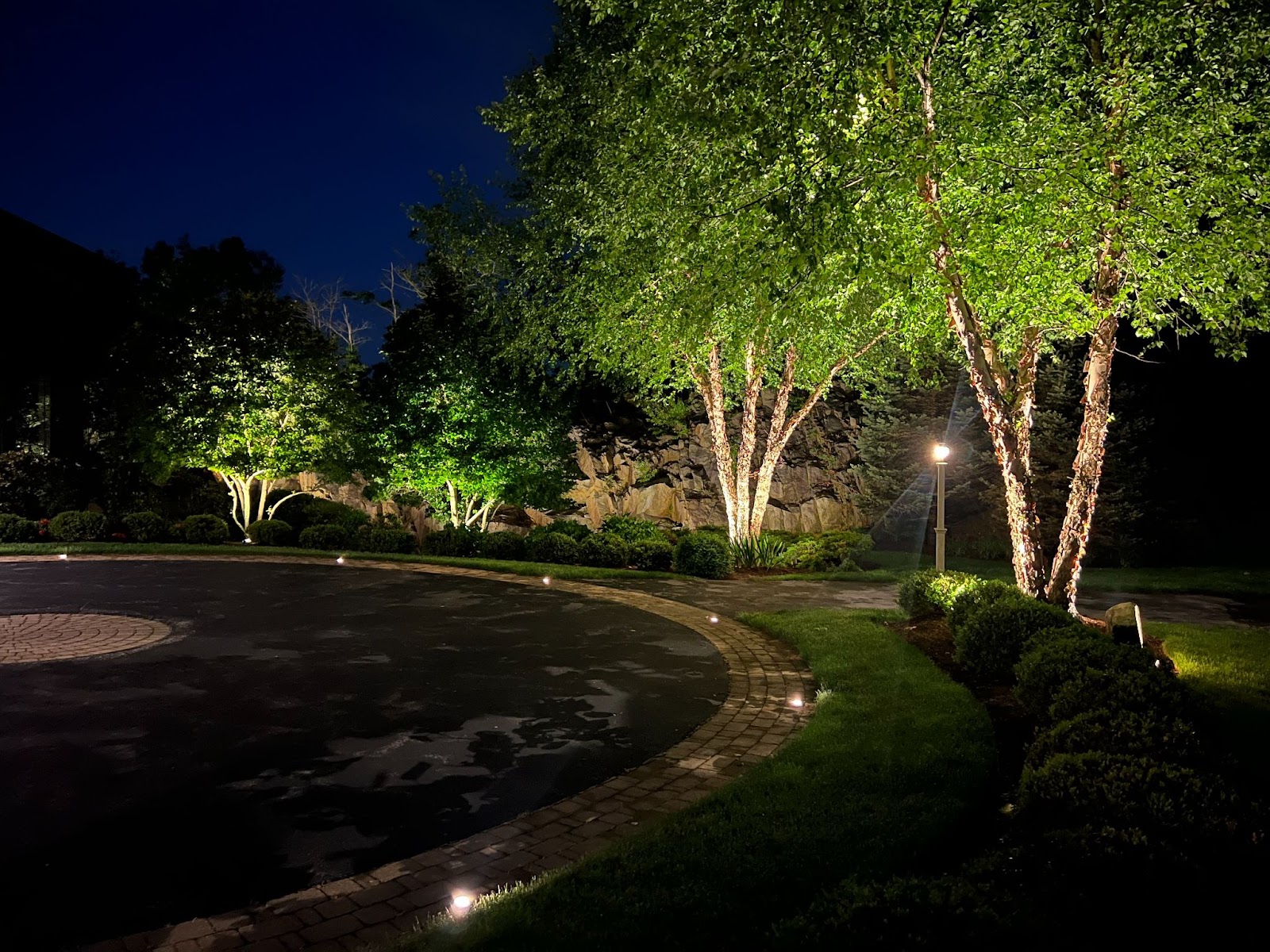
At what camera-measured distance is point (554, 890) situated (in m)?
3.43

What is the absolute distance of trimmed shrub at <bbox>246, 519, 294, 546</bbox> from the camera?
19.7 meters

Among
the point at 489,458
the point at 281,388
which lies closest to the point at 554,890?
the point at 489,458

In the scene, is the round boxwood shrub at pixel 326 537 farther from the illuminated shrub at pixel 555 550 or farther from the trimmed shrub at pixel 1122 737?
the trimmed shrub at pixel 1122 737

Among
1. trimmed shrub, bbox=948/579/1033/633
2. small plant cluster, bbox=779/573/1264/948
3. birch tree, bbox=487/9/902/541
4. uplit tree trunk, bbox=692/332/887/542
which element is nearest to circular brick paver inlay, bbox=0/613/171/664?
birch tree, bbox=487/9/902/541

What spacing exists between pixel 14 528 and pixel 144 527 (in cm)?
275

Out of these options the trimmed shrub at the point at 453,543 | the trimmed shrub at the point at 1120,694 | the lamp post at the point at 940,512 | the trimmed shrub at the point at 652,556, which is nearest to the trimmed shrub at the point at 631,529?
the trimmed shrub at the point at 652,556

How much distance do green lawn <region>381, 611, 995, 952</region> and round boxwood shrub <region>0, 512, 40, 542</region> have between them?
20584mm

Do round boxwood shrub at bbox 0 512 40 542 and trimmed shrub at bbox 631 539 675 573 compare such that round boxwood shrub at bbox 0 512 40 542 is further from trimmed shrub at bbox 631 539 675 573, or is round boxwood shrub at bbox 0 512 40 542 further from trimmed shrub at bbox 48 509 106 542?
trimmed shrub at bbox 631 539 675 573

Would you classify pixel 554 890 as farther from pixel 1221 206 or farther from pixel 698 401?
pixel 698 401

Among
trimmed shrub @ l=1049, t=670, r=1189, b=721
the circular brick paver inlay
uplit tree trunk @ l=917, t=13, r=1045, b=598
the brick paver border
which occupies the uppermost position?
uplit tree trunk @ l=917, t=13, r=1045, b=598

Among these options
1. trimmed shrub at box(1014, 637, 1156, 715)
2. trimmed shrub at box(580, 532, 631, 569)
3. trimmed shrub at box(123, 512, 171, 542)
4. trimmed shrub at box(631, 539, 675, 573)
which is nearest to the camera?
trimmed shrub at box(1014, 637, 1156, 715)

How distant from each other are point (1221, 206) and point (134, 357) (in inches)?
982

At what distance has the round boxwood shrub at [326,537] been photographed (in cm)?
1891

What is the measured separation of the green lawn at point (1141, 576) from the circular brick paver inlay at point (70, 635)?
1285 centimetres
